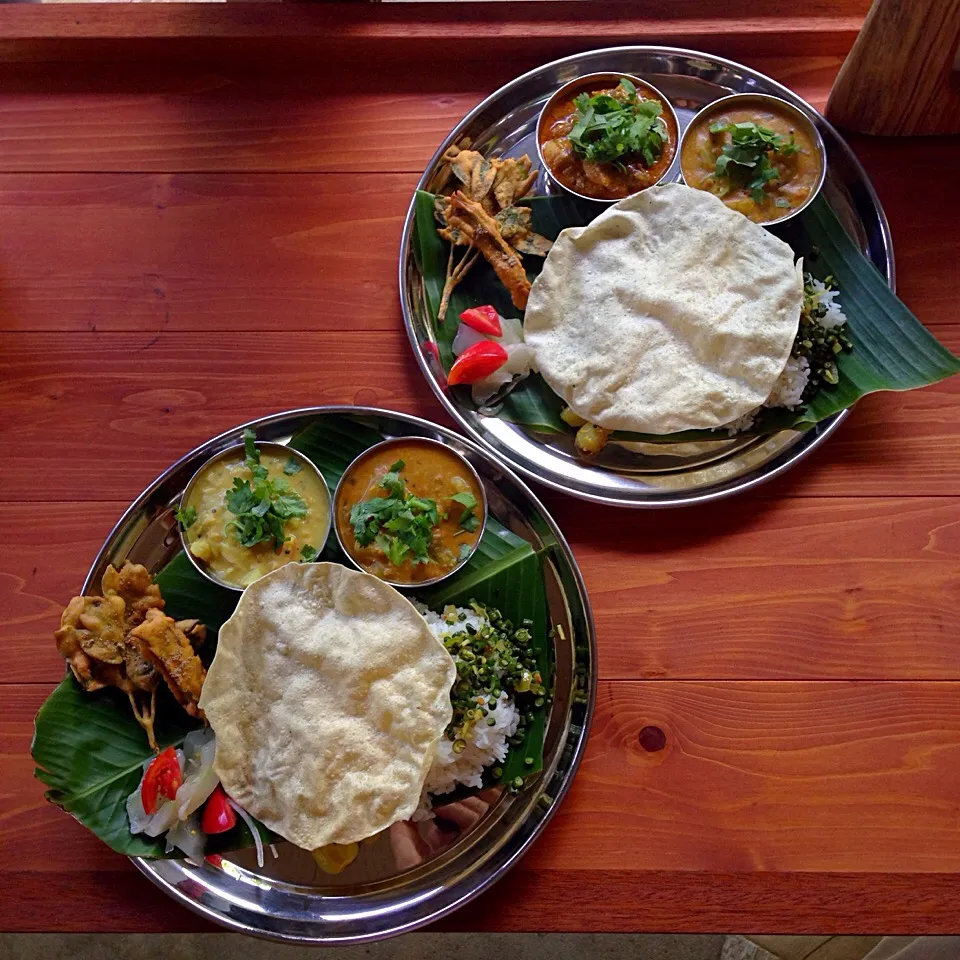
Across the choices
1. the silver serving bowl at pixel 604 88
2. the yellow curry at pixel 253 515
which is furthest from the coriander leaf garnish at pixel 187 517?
the silver serving bowl at pixel 604 88

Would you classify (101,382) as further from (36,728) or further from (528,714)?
(528,714)

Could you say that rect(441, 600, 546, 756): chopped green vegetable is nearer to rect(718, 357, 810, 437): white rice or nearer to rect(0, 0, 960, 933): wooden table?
rect(0, 0, 960, 933): wooden table

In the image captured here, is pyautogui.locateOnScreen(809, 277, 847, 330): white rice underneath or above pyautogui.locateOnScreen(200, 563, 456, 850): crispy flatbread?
above

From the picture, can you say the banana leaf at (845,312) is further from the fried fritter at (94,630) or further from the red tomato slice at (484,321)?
the fried fritter at (94,630)

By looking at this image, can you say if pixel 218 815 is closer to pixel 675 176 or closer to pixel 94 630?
pixel 94 630

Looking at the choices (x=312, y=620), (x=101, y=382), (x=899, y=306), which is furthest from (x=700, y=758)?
(x=101, y=382)

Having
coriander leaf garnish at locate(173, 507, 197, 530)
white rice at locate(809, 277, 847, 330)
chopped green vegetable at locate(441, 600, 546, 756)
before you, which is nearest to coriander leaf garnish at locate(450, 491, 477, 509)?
chopped green vegetable at locate(441, 600, 546, 756)
